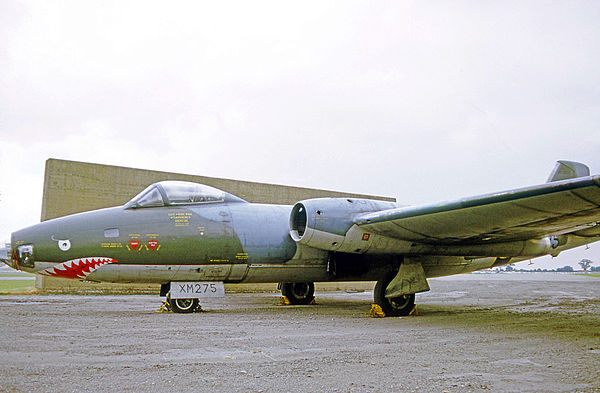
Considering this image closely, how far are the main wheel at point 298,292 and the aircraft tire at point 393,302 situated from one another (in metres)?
3.28

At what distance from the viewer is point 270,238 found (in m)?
10.2

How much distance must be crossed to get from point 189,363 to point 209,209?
19.1 feet

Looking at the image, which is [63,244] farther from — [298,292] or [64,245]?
[298,292]

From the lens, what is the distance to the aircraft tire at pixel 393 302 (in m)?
9.95

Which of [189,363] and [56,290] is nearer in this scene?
[189,363]

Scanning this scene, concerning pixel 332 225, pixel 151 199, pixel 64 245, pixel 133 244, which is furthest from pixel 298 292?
pixel 64 245

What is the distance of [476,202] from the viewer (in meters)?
7.87

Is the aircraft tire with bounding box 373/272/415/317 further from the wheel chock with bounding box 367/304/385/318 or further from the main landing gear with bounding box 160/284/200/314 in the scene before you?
the main landing gear with bounding box 160/284/200/314

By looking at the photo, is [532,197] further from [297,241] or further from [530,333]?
[297,241]

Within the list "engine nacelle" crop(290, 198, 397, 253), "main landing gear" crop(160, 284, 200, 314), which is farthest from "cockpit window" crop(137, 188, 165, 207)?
"engine nacelle" crop(290, 198, 397, 253)

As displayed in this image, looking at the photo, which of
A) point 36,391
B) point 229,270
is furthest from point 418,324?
point 36,391

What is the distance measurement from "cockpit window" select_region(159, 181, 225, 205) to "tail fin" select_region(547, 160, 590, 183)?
26.0ft

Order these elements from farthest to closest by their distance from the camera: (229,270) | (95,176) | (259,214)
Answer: (95,176), (259,214), (229,270)

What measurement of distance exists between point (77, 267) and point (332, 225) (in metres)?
5.02
